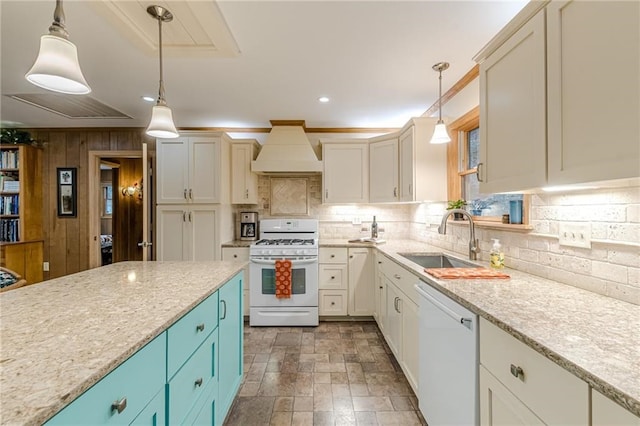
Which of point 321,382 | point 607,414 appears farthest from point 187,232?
point 607,414

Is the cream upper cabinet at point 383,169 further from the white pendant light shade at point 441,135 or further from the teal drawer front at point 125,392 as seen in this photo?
the teal drawer front at point 125,392

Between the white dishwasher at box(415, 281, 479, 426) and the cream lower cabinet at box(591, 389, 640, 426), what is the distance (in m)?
0.48

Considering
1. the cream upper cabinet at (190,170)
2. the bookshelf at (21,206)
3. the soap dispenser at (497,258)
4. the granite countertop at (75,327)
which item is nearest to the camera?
the granite countertop at (75,327)

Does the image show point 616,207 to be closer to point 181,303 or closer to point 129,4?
point 181,303

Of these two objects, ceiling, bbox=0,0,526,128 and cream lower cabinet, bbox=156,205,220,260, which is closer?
ceiling, bbox=0,0,526,128

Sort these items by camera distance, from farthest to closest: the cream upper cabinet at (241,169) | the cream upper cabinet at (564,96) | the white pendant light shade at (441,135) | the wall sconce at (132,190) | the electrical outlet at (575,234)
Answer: the wall sconce at (132,190) < the cream upper cabinet at (241,169) < the white pendant light shade at (441,135) < the electrical outlet at (575,234) < the cream upper cabinet at (564,96)

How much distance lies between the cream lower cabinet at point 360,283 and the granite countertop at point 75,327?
6.59ft

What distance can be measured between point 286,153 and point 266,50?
1550mm

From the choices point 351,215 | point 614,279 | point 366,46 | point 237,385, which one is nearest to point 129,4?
point 366,46

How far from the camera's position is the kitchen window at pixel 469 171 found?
2270 millimetres

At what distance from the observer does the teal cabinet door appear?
1650 mm

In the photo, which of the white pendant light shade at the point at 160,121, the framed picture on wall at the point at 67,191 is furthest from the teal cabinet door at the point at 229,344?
the framed picture on wall at the point at 67,191

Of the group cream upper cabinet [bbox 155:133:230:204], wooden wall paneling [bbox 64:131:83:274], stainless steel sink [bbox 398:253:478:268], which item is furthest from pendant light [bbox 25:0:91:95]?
wooden wall paneling [bbox 64:131:83:274]

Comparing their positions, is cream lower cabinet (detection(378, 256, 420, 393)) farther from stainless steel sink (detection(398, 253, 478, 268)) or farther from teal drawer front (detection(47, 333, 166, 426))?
teal drawer front (detection(47, 333, 166, 426))
